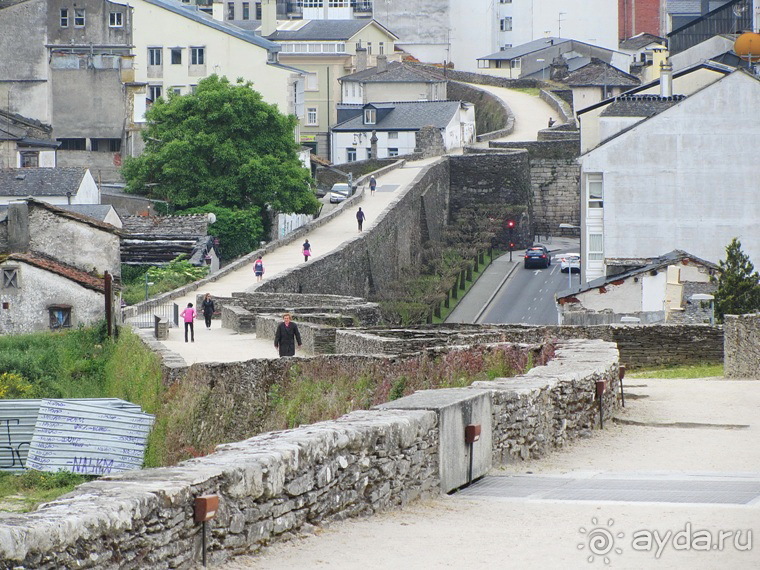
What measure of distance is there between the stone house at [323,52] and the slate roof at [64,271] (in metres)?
67.3

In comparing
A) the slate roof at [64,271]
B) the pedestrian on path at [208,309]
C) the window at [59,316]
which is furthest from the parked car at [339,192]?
the pedestrian on path at [208,309]

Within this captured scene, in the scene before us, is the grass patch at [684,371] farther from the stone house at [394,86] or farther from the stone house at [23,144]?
the stone house at [394,86]

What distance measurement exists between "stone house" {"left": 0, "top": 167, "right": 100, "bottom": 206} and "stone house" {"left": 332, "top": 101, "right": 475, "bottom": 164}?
3301cm

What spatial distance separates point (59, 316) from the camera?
38312 mm

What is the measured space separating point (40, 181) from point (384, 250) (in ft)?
40.5

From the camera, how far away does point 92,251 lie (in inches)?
1661

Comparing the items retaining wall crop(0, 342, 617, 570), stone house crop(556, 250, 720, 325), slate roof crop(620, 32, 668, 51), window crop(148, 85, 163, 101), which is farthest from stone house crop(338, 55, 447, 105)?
retaining wall crop(0, 342, 617, 570)

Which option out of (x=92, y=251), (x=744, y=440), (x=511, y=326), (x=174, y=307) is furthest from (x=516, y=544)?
(x=92, y=251)

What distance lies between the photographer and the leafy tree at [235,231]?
201 feet

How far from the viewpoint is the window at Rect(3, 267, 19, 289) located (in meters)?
38.8

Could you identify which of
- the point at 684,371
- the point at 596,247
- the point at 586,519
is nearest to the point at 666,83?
the point at 596,247

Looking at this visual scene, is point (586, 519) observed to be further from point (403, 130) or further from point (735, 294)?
point (403, 130)

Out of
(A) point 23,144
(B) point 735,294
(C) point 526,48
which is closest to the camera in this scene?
(B) point 735,294

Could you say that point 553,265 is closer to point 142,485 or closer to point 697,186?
point 697,186
